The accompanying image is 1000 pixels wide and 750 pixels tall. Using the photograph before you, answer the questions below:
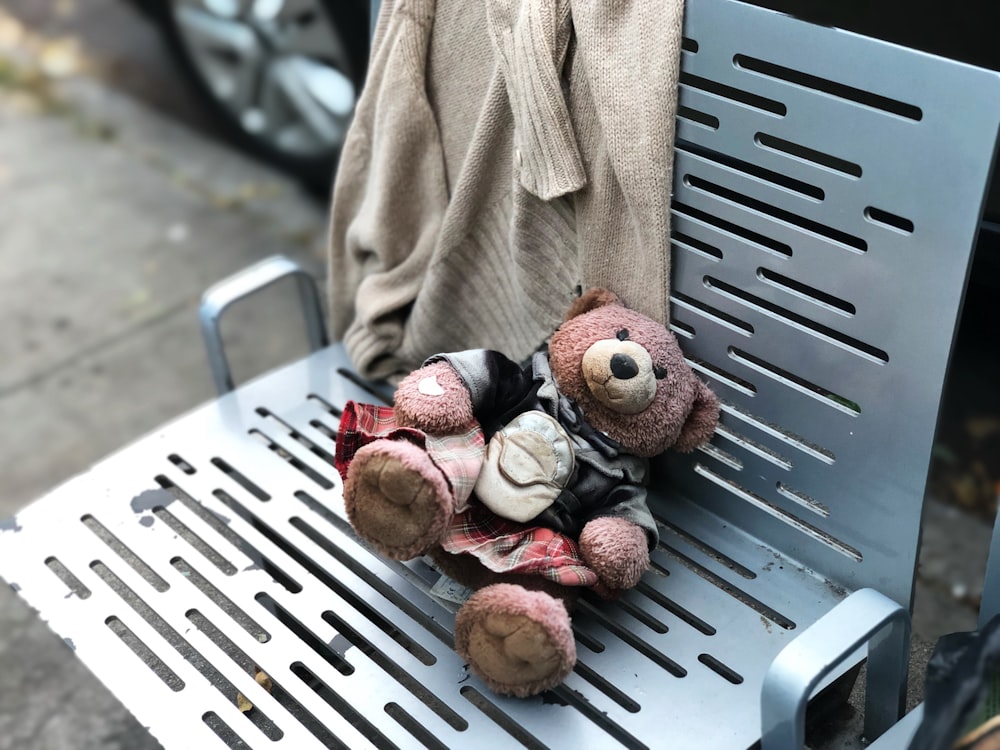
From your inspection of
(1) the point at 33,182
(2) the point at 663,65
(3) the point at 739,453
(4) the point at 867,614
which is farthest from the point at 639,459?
(1) the point at 33,182

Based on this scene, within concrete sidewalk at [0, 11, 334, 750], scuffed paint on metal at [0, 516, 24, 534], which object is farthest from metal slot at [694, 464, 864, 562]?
concrete sidewalk at [0, 11, 334, 750]

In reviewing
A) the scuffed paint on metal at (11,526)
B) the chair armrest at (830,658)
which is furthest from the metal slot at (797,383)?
the scuffed paint on metal at (11,526)

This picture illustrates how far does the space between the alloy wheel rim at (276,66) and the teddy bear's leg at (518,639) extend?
Result: 200 centimetres

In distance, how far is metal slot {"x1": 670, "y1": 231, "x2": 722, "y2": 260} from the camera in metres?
1.42

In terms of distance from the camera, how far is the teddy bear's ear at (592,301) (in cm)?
150

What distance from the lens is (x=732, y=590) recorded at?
1495 mm

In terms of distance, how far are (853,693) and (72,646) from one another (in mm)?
1088

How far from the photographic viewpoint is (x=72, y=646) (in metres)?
1.45

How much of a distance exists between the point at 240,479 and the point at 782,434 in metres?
0.84

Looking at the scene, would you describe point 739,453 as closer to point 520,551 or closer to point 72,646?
point 520,551

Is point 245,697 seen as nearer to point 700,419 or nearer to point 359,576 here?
point 359,576

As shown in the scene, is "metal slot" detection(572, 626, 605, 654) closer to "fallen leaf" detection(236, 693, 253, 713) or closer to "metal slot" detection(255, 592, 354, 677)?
"metal slot" detection(255, 592, 354, 677)

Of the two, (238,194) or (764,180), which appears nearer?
(764,180)

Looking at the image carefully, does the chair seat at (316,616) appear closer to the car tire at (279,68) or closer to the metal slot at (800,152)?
the metal slot at (800,152)
